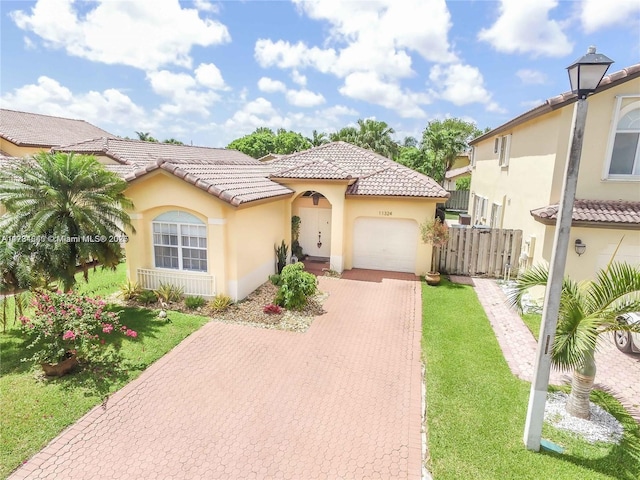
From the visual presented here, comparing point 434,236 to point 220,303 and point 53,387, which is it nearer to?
point 220,303

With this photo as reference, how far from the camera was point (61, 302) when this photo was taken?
9000mm

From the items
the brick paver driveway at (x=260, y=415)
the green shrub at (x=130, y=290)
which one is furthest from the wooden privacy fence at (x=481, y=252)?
the green shrub at (x=130, y=290)

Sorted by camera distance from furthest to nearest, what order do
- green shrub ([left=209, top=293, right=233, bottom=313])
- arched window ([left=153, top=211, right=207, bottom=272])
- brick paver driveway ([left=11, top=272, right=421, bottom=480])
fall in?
arched window ([left=153, top=211, right=207, bottom=272])
green shrub ([left=209, top=293, right=233, bottom=313])
brick paver driveway ([left=11, top=272, right=421, bottom=480])

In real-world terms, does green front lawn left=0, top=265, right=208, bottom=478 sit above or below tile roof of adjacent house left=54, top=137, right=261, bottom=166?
below

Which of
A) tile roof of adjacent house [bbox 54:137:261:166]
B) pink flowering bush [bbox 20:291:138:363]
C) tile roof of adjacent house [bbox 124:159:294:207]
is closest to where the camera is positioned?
pink flowering bush [bbox 20:291:138:363]

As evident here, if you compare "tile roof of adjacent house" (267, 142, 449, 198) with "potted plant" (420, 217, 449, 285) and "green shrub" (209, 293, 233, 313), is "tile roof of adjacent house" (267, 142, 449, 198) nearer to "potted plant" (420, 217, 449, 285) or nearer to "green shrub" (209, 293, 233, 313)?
"potted plant" (420, 217, 449, 285)

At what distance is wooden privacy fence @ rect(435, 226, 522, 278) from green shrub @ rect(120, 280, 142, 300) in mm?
13235

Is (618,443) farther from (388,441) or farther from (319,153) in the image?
(319,153)

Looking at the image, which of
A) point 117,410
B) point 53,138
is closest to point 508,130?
point 117,410

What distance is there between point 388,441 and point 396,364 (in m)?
3.02

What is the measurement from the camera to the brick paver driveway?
643 cm

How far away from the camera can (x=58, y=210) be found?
10.8m

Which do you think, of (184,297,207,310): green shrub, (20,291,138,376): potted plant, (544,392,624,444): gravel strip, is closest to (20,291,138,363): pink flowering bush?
(20,291,138,376): potted plant

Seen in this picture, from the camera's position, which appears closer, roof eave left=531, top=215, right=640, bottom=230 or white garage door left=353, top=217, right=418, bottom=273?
roof eave left=531, top=215, right=640, bottom=230
